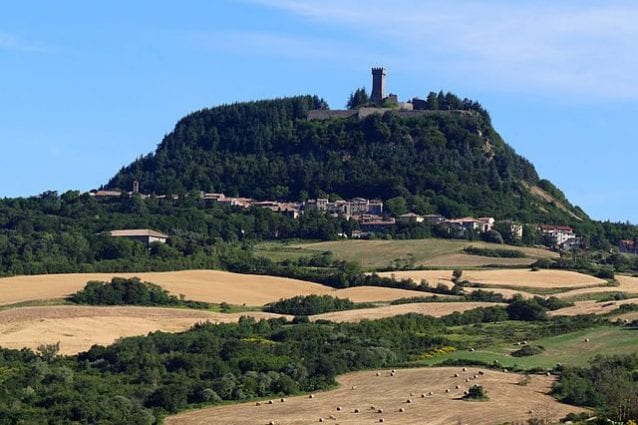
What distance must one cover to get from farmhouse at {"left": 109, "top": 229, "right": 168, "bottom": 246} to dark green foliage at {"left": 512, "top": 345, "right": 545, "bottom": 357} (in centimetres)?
5430

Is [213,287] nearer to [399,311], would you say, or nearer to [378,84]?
[399,311]

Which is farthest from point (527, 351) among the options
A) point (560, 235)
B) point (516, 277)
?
point (560, 235)

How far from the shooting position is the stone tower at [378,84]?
191250 millimetres

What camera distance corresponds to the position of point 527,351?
7994cm

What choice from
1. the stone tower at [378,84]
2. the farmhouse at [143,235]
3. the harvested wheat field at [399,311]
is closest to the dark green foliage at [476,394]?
the harvested wheat field at [399,311]

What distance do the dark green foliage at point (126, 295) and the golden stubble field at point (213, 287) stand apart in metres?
1.11

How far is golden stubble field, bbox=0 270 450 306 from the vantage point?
10288 centimetres

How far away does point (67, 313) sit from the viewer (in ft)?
307

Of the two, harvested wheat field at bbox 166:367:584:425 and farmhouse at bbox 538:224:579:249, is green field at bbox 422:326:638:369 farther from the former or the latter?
farmhouse at bbox 538:224:579:249

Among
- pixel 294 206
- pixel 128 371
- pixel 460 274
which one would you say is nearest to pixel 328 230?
pixel 294 206

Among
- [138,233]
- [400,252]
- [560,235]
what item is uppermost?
[560,235]

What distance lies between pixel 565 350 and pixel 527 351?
2133mm

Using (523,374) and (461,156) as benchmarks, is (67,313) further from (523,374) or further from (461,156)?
(461,156)

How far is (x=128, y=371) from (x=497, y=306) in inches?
1285
